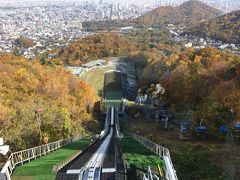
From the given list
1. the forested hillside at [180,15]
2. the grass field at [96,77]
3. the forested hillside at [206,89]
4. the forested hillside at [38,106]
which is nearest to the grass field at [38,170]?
the forested hillside at [38,106]

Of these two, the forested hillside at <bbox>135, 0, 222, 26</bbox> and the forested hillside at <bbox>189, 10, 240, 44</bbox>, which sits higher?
the forested hillside at <bbox>135, 0, 222, 26</bbox>

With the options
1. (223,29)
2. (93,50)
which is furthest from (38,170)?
(223,29)

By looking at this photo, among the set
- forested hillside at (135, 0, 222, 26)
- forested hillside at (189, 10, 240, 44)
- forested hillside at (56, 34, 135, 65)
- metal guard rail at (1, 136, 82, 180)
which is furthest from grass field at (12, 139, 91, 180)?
forested hillside at (135, 0, 222, 26)

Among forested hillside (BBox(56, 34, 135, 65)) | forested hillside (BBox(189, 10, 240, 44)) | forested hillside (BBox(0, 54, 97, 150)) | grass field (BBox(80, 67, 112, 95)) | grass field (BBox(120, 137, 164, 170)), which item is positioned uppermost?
forested hillside (BBox(189, 10, 240, 44))

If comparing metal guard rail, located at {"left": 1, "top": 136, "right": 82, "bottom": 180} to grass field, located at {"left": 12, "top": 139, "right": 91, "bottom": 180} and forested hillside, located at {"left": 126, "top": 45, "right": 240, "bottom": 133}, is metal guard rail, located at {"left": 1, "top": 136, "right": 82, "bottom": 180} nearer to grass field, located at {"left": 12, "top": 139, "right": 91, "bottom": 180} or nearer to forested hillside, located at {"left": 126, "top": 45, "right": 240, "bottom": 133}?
grass field, located at {"left": 12, "top": 139, "right": 91, "bottom": 180}

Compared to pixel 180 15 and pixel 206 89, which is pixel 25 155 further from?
pixel 180 15

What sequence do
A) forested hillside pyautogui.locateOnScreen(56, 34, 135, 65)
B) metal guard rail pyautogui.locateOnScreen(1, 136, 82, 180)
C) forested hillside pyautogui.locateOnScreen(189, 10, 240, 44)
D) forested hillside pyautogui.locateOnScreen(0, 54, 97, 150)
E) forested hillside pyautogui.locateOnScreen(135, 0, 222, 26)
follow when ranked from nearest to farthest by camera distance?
metal guard rail pyautogui.locateOnScreen(1, 136, 82, 180)
forested hillside pyautogui.locateOnScreen(0, 54, 97, 150)
forested hillside pyautogui.locateOnScreen(56, 34, 135, 65)
forested hillside pyautogui.locateOnScreen(189, 10, 240, 44)
forested hillside pyautogui.locateOnScreen(135, 0, 222, 26)
